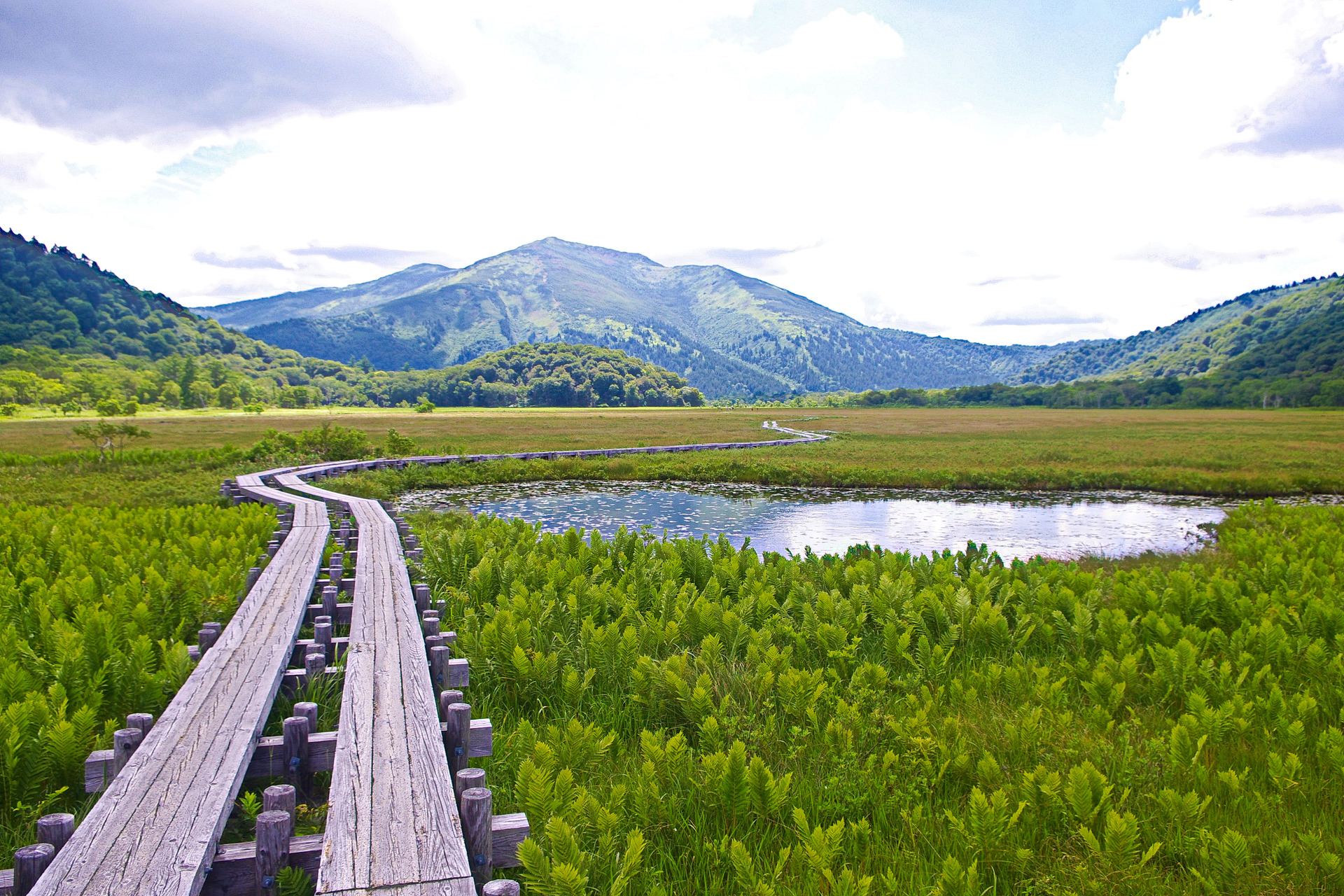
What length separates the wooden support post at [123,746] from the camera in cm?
421

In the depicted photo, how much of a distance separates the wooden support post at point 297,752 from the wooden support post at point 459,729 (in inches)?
37.5

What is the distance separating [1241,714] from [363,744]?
6.77 meters

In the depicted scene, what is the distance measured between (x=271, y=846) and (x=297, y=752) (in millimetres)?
1372

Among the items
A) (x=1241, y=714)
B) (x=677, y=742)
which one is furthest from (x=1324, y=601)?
(x=677, y=742)

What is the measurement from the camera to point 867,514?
78.9 feet

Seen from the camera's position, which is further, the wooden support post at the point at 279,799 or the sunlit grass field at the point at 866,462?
the sunlit grass field at the point at 866,462

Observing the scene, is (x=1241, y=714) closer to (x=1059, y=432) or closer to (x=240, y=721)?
(x=240, y=721)

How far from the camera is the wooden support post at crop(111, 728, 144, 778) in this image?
13.8ft

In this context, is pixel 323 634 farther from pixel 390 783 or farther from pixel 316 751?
pixel 390 783

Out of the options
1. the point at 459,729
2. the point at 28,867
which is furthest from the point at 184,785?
the point at 459,729

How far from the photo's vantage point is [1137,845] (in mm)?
4152

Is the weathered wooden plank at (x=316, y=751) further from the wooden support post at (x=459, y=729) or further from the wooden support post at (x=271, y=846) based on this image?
the wooden support post at (x=271, y=846)

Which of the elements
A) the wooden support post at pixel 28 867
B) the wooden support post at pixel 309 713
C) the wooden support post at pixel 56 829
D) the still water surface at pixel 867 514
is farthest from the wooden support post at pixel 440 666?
the still water surface at pixel 867 514

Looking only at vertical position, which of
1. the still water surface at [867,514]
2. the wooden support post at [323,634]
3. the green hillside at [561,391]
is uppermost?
the green hillside at [561,391]
